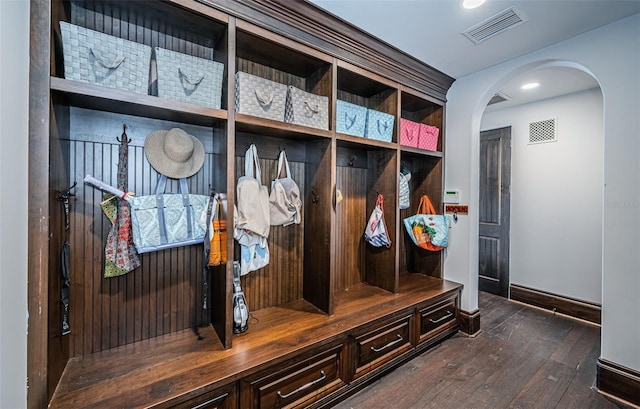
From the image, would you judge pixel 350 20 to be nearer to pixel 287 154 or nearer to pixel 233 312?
pixel 287 154

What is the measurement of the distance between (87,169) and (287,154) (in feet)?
4.09

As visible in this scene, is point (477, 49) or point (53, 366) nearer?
point (53, 366)

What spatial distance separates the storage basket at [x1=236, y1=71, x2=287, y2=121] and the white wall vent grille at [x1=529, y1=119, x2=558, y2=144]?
3.57 m

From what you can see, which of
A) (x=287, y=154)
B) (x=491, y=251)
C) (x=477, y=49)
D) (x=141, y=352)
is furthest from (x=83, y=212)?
(x=491, y=251)

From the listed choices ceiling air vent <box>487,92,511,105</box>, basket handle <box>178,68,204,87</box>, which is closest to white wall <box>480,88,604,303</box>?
ceiling air vent <box>487,92,511,105</box>

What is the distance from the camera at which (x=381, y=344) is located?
2084 mm

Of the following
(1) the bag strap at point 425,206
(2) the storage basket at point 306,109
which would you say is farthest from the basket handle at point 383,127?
(1) the bag strap at point 425,206

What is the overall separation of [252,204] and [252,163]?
0.31 m

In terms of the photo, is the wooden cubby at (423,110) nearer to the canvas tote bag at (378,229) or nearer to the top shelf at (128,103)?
the canvas tote bag at (378,229)

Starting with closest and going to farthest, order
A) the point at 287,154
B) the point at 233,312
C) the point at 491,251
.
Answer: the point at 233,312 < the point at 287,154 < the point at 491,251

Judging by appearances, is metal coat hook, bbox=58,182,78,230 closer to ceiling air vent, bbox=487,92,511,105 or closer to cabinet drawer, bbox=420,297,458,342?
cabinet drawer, bbox=420,297,458,342

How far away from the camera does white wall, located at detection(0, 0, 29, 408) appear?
78 centimetres

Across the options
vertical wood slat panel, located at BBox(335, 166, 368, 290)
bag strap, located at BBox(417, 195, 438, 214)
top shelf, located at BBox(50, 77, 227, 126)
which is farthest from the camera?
bag strap, located at BBox(417, 195, 438, 214)

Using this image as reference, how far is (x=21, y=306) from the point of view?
0.93 m
